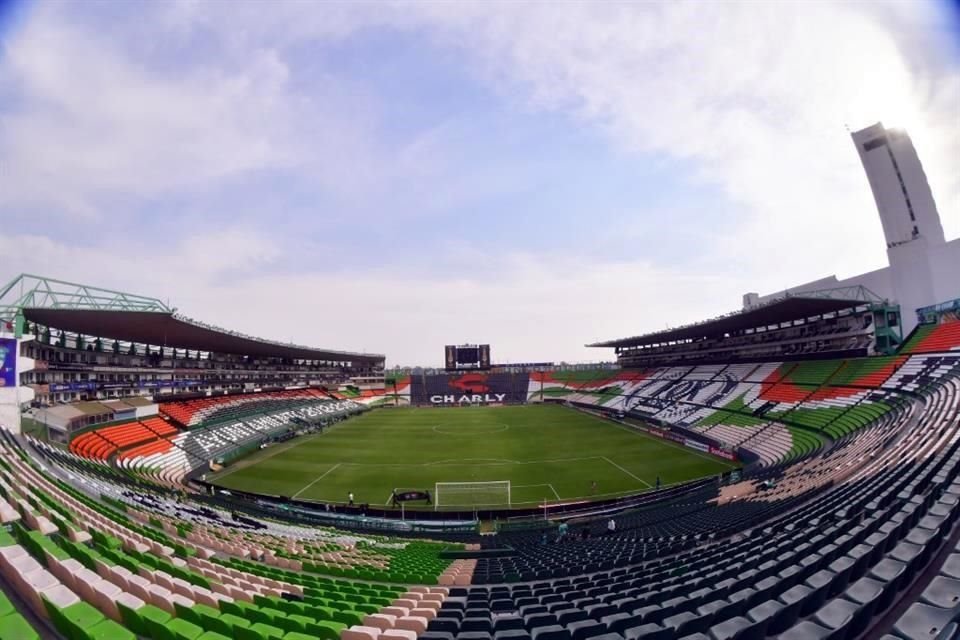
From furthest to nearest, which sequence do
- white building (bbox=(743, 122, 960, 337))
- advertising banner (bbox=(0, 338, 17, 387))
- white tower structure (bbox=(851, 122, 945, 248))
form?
white tower structure (bbox=(851, 122, 945, 248)) < white building (bbox=(743, 122, 960, 337)) < advertising banner (bbox=(0, 338, 17, 387))

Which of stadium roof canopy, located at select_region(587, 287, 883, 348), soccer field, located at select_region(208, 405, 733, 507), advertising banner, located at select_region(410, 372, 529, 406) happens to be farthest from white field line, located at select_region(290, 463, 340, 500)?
advertising banner, located at select_region(410, 372, 529, 406)

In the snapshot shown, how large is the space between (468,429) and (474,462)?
1581cm

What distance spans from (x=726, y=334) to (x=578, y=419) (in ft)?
77.4

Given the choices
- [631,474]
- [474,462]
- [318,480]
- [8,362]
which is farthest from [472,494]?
[8,362]

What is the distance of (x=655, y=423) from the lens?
46.3 m

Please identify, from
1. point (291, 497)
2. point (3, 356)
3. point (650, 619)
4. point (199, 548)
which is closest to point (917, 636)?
point (650, 619)

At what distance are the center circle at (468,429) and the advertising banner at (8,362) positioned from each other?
35.7 meters

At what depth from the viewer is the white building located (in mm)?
35875

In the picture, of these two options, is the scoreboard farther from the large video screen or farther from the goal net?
the goal net

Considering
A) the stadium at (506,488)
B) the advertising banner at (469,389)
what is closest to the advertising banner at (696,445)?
the stadium at (506,488)

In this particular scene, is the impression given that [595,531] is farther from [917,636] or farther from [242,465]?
[242,465]

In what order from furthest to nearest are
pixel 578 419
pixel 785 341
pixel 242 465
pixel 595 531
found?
pixel 578 419
pixel 785 341
pixel 242 465
pixel 595 531

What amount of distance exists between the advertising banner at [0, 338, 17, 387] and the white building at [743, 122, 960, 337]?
6312 cm

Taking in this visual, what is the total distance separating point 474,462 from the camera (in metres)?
34.9
